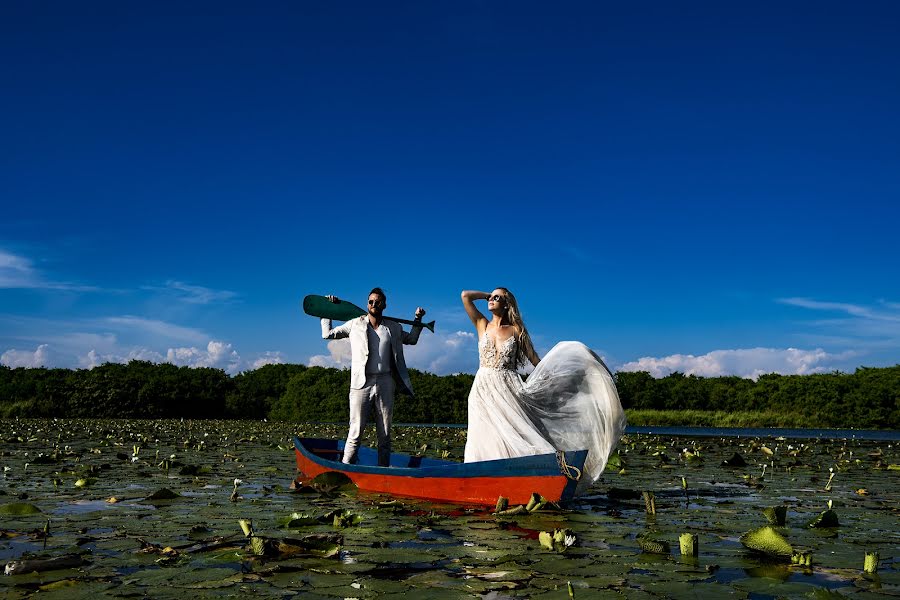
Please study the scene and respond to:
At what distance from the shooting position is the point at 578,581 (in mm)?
3771

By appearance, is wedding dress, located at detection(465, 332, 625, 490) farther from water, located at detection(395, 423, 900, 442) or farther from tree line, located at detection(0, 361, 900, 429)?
tree line, located at detection(0, 361, 900, 429)

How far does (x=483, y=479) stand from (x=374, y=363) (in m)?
2.24

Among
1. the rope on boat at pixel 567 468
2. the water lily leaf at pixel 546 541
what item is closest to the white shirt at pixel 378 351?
the rope on boat at pixel 567 468

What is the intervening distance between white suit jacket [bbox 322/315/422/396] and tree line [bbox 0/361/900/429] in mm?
36981

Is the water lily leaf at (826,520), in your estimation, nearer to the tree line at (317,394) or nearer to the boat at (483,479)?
the boat at (483,479)

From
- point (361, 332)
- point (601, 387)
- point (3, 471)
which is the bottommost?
point (3, 471)

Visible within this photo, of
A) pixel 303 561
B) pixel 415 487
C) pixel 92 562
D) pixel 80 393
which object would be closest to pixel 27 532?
pixel 92 562

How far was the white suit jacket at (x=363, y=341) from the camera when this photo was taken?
8.35 meters

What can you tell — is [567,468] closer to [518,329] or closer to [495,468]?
[495,468]

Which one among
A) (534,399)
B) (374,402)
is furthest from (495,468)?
(374,402)

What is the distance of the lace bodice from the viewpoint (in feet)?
25.1

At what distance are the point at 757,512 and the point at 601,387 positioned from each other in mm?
1897

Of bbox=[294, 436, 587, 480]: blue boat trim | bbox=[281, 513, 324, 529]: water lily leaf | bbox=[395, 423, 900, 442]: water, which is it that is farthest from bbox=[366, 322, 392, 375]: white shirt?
bbox=[395, 423, 900, 442]: water

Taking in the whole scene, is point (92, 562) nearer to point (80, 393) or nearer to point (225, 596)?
point (225, 596)
